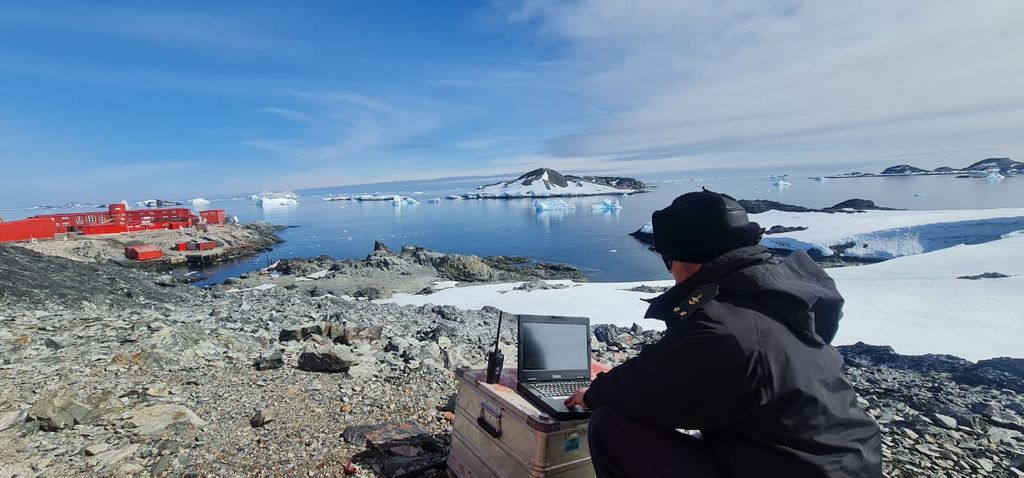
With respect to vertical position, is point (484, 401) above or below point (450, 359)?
above

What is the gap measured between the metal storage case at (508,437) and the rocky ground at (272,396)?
577 mm

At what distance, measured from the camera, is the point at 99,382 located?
173 inches

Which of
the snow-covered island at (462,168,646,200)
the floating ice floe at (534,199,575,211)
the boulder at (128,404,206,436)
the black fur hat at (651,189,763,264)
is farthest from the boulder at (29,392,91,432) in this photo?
the snow-covered island at (462,168,646,200)

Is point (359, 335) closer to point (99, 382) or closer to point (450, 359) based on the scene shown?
point (450, 359)

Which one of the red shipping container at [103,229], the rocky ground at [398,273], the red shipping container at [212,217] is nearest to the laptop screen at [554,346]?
the rocky ground at [398,273]

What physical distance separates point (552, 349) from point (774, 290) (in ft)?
4.89

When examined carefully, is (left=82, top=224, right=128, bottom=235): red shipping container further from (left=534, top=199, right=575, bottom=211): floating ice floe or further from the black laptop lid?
(left=534, top=199, right=575, bottom=211): floating ice floe

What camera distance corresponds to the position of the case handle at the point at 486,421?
257 cm

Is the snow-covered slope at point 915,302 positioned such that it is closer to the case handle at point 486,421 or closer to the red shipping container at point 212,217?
the case handle at point 486,421

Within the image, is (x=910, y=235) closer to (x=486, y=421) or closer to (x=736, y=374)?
(x=486, y=421)

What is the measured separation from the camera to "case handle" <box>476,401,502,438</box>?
2574 mm

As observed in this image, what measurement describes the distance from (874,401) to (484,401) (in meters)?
4.08

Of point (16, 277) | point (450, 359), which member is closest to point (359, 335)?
point (450, 359)

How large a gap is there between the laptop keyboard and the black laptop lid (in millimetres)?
39
